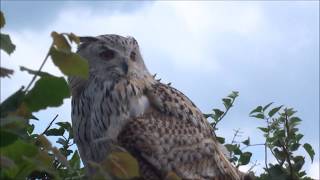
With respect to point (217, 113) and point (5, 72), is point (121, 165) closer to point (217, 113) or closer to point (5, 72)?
point (5, 72)

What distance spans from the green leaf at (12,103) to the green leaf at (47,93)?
1.7 inches

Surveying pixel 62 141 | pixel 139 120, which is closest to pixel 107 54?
pixel 139 120

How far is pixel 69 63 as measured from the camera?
173cm

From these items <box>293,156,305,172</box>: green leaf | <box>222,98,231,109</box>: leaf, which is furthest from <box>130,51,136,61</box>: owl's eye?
<box>293,156,305,172</box>: green leaf

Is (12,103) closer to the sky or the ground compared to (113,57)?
closer to the ground

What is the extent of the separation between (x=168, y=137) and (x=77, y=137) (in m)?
0.64

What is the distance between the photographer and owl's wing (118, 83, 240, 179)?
4809 mm

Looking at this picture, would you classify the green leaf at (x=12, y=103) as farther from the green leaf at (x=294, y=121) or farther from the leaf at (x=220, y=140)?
the leaf at (x=220, y=140)

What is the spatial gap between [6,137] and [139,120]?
345cm

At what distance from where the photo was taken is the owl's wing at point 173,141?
4.81 meters

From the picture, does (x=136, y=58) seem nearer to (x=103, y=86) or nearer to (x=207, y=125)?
(x=103, y=86)

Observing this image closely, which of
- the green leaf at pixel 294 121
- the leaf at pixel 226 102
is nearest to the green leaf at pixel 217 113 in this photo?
the leaf at pixel 226 102

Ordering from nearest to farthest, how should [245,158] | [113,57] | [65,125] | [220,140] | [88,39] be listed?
[245,158]
[65,125]
[220,140]
[113,57]
[88,39]

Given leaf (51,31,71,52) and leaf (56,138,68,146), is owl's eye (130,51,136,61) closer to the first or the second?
leaf (56,138,68,146)
